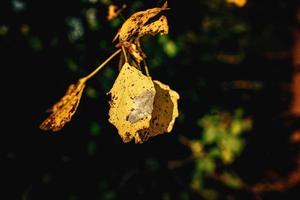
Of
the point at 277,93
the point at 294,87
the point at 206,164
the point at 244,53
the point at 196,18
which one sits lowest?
the point at 277,93

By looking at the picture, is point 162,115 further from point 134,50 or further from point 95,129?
point 95,129

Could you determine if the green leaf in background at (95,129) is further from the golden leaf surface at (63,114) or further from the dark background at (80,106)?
the golden leaf surface at (63,114)

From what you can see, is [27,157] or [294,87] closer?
[27,157]

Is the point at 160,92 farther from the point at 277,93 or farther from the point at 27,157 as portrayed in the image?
the point at 277,93

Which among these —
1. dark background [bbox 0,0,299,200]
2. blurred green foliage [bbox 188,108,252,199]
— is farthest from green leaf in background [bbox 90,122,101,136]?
blurred green foliage [bbox 188,108,252,199]

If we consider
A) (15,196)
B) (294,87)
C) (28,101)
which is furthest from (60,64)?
(294,87)

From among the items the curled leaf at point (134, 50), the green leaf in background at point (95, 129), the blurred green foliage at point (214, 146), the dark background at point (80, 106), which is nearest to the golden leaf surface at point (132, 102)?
the curled leaf at point (134, 50)

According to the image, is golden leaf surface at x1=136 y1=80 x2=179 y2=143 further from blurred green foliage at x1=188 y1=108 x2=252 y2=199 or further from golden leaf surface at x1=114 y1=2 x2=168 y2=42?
blurred green foliage at x1=188 y1=108 x2=252 y2=199
